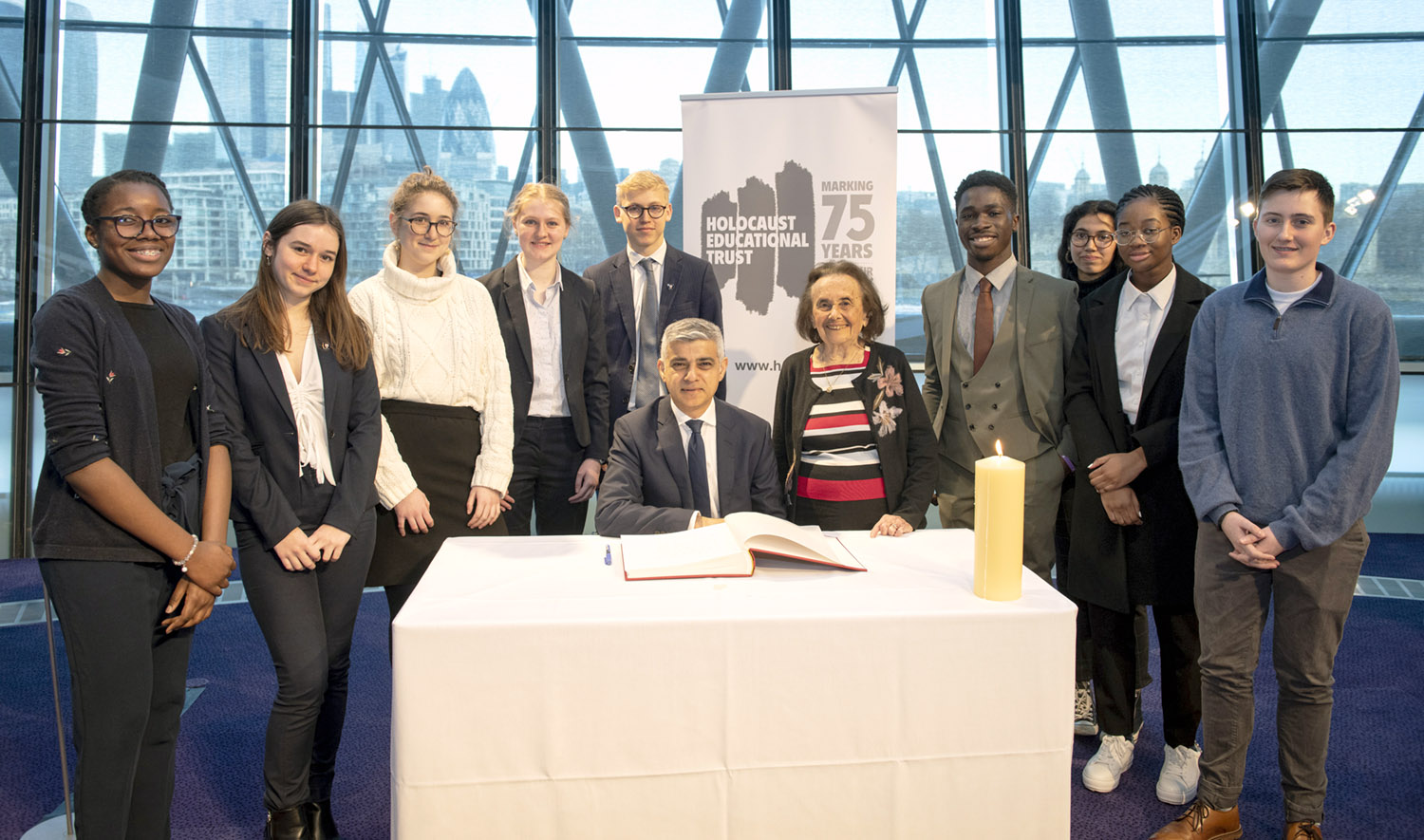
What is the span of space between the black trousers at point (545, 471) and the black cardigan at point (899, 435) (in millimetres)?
647

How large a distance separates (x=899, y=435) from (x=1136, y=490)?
1.97ft

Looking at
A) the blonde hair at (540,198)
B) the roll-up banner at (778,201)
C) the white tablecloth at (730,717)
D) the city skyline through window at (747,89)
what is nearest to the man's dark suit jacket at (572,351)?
the blonde hair at (540,198)

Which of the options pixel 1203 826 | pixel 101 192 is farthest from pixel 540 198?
pixel 1203 826

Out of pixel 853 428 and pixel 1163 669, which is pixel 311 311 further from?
pixel 1163 669

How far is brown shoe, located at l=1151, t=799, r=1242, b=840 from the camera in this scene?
2.04 metres

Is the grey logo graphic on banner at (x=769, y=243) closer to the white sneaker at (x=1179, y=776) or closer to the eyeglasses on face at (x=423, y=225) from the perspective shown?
the eyeglasses on face at (x=423, y=225)

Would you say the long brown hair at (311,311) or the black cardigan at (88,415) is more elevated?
the long brown hair at (311,311)

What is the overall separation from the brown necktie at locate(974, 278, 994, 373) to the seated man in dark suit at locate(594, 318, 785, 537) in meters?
0.74

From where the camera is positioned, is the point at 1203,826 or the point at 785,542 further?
the point at 1203,826

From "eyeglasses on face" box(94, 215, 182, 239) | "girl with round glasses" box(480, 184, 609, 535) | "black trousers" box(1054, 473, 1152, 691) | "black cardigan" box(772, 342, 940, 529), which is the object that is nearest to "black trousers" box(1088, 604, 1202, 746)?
"black trousers" box(1054, 473, 1152, 691)

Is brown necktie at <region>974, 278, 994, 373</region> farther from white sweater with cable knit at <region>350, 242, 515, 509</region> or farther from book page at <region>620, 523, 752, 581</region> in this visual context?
white sweater with cable knit at <region>350, 242, 515, 509</region>

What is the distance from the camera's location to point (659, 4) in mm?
5734

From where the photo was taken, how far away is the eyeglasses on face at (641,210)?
3.00m

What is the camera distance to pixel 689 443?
2.25 metres
